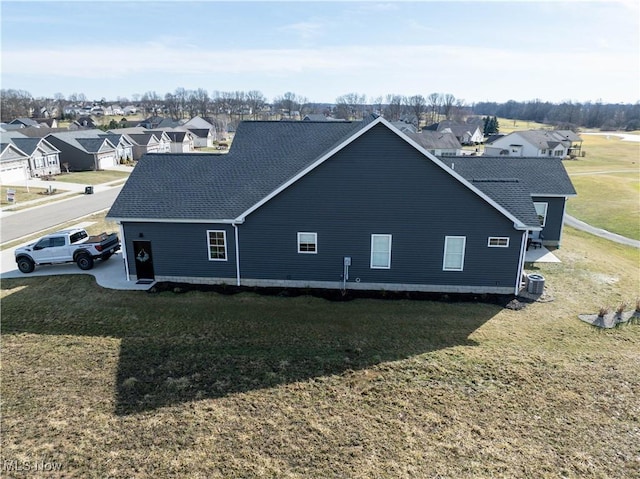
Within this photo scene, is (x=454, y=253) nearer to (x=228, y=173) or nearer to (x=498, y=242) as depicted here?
(x=498, y=242)

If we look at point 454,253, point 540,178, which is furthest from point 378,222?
point 540,178

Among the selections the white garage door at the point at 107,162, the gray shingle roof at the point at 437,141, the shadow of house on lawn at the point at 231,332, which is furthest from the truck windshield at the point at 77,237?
the gray shingle roof at the point at 437,141

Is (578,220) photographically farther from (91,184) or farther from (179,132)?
(179,132)

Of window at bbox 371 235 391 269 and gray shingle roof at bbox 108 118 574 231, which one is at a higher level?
gray shingle roof at bbox 108 118 574 231

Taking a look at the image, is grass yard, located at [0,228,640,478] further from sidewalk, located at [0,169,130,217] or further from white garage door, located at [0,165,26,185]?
white garage door, located at [0,165,26,185]

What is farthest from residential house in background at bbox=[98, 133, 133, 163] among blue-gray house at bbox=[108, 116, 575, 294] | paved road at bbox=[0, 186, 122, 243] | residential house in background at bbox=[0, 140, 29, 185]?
blue-gray house at bbox=[108, 116, 575, 294]

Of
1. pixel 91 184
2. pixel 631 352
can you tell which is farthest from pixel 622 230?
pixel 91 184

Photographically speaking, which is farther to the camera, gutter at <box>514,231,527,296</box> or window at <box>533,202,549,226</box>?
window at <box>533,202,549,226</box>
